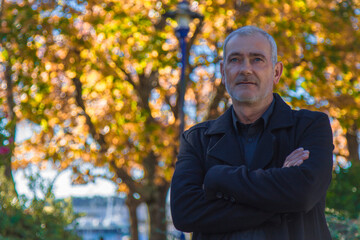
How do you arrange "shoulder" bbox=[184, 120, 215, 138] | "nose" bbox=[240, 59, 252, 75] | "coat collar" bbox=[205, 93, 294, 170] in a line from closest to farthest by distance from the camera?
"coat collar" bbox=[205, 93, 294, 170]
"nose" bbox=[240, 59, 252, 75]
"shoulder" bbox=[184, 120, 215, 138]

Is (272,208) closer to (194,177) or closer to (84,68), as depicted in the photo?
(194,177)

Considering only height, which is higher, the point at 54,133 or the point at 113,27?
the point at 113,27

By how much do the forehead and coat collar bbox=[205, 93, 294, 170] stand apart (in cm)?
28

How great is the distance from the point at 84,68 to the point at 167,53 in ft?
6.89

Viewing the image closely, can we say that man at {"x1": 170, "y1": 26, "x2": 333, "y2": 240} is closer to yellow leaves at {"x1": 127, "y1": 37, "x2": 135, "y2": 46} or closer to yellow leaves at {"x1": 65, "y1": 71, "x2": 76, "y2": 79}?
yellow leaves at {"x1": 65, "y1": 71, "x2": 76, "y2": 79}

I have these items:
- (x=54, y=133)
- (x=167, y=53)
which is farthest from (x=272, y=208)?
(x=54, y=133)

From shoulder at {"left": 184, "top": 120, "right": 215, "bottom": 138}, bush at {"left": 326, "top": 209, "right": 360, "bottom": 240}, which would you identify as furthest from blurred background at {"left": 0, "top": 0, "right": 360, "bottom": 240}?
shoulder at {"left": 184, "top": 120, "right": 215, "bottom": 138}

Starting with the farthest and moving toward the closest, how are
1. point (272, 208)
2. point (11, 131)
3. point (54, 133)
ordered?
point (54, 133)
point (11, 131)
point (272, 208)

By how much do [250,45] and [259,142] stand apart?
0.51 meters

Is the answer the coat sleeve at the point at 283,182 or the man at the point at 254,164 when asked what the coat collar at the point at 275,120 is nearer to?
the man at the point at 254,164

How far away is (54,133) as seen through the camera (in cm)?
1404

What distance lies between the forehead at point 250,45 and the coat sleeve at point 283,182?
501mm

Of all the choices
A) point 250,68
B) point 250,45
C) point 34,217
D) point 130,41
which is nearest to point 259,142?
point 250,68

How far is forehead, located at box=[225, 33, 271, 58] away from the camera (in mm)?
2725
